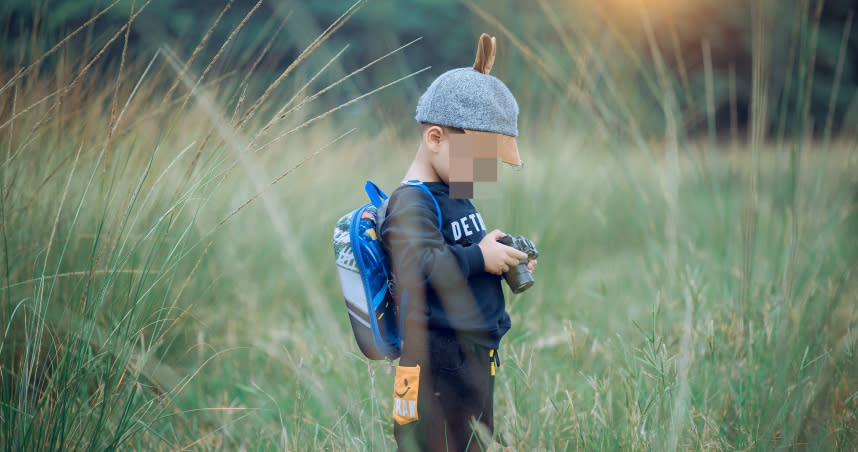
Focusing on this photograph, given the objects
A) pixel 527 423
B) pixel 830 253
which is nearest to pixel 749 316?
pixel 527 423

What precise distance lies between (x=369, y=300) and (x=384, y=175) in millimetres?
2247

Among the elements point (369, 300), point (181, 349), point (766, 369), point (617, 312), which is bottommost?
point (617, 312)

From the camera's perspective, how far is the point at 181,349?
1992mm

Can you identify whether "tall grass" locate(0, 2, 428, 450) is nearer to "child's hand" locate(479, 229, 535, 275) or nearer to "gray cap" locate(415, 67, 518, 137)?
"gray cap" locate(415, 67, 518, 137)

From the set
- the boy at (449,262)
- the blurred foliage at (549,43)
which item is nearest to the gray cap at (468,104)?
the boy at (449,262)

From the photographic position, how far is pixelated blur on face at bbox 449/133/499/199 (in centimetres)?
118

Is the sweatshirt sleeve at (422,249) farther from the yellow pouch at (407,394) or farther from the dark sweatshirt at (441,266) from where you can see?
the yellow pouch at (407,394)

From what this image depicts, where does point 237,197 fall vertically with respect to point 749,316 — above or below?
above

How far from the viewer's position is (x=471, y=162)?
1180 millimetres

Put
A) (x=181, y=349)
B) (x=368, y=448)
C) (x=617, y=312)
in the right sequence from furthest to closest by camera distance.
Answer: (x=617, y=312) < (x=181, y=349) < (x=368, y=448)

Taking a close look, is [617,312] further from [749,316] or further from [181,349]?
[181,349]

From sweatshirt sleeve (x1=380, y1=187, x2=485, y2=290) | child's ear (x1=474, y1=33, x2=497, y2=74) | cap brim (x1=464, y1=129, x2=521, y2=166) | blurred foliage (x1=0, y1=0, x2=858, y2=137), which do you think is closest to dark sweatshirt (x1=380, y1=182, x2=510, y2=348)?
sweatshirt sleeve (x1=380, y1=187, x2=485, y2=290)

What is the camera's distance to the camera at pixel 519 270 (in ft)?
3.84

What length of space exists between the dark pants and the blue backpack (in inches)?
2.4
